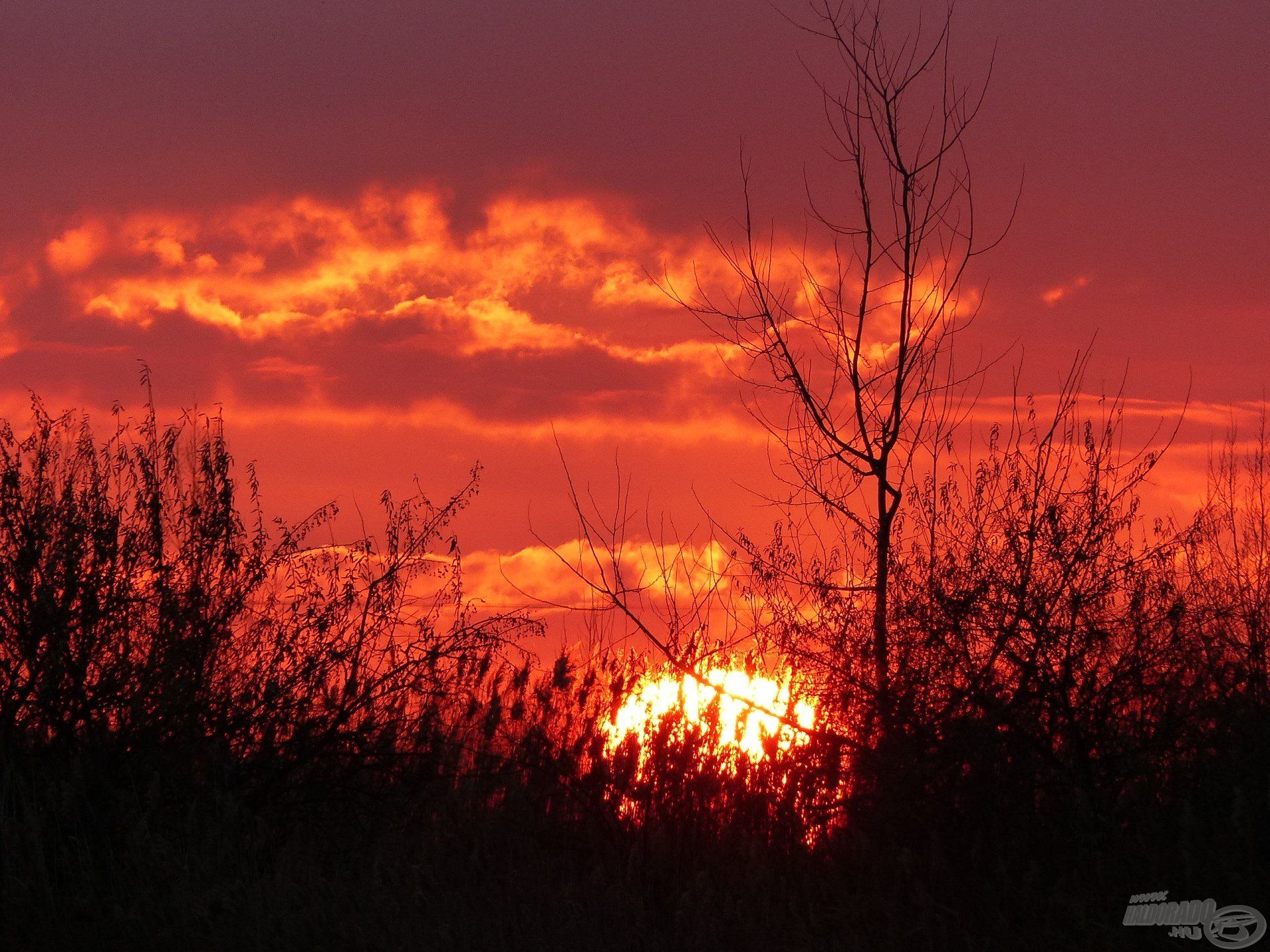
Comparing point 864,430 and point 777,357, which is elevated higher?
point 777,357

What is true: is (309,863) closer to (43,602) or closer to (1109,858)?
(43,602)

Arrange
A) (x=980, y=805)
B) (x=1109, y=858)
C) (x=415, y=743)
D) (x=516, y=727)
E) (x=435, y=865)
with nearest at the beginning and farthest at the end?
(x=1109, y=858) < (x=980, y=805) < (x=435, y=865) < (x=415, y=743) < (x=516, y=727)

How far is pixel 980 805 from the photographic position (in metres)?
6.71

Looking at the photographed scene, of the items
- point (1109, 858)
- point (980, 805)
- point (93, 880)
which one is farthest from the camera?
point (93, 880)

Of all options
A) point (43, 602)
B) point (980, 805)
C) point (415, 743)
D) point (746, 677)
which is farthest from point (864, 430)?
point (43, 602)

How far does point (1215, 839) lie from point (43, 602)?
720 cm

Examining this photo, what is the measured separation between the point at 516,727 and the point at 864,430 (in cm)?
355

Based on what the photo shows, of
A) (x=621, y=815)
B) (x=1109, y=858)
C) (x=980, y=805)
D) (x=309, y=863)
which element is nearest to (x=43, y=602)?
(x=309, y=863)

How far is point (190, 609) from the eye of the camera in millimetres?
7980

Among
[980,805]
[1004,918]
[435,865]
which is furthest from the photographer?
[435,865]

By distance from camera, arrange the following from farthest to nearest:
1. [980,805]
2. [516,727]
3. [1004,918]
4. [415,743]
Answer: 1. [516,727]
2. [415,743]
3. [980,805]
4. [1004,918]

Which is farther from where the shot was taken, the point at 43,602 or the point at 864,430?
the point at 864,430

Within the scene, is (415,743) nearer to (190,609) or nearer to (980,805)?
Result: (190,609)

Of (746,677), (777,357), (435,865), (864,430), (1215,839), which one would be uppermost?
(777,357)
